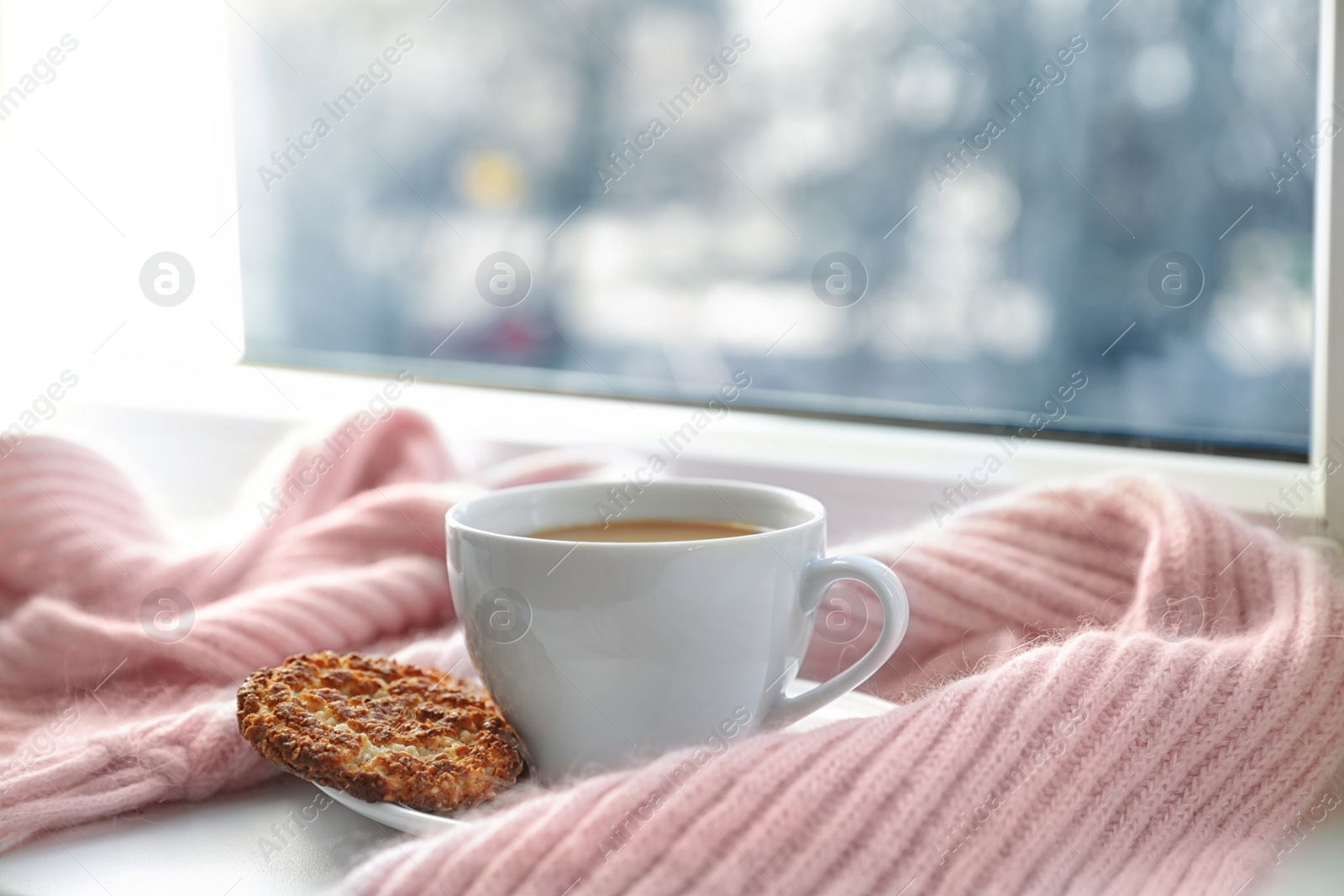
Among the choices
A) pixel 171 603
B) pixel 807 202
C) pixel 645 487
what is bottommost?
pixel 171 603

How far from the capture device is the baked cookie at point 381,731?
15.4 inches

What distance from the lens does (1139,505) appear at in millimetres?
549

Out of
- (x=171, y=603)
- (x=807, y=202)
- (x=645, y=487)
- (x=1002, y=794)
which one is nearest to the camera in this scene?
(x=1002, y=794)

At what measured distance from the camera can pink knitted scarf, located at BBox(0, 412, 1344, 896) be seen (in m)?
0.36

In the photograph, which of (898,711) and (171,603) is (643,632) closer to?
(898,711)

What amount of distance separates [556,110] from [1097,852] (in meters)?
0.93

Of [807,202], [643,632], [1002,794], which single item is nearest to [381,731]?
[643,632]

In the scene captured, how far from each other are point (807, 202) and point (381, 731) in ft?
2.35

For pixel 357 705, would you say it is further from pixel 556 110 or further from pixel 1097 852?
pixel 556 110

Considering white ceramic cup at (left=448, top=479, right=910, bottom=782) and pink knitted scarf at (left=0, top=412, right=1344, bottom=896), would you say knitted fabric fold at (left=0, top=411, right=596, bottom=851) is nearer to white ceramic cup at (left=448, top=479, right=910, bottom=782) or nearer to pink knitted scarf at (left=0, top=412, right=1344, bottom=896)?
pink knitted scarf at (left=0, top=412, right=1344, bottom=896)

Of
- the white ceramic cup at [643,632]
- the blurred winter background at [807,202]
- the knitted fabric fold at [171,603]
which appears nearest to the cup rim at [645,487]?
the white ceramic cup at [643,632]

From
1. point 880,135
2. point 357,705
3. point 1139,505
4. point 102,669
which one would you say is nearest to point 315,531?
point 102,669

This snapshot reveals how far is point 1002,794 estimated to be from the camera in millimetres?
375

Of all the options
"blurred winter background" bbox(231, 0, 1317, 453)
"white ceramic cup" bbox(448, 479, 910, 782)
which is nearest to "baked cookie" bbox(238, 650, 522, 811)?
"white ceramic cup" bbox(448, 479, 910, 782)
